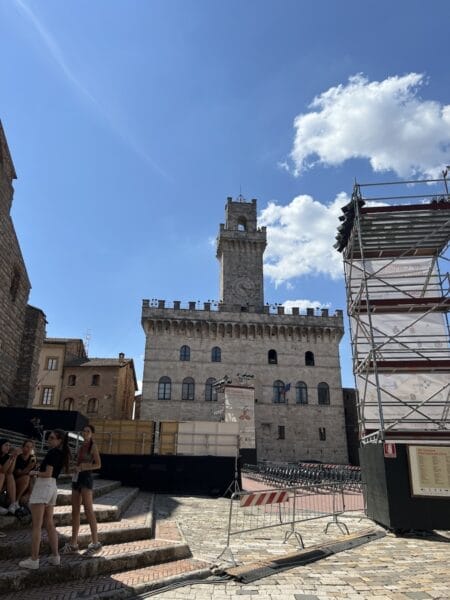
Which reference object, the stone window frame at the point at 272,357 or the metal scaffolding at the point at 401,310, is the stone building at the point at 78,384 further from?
the metal scaffolding at the point at 401,310

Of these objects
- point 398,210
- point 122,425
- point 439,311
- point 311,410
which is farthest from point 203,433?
point 311,410

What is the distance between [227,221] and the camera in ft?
144

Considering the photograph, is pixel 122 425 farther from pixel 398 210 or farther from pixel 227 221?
pixel 227 221

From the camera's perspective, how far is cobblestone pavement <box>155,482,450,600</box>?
5.05 meters

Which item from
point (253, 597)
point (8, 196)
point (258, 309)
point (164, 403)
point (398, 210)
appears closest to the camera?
point (253, 597)

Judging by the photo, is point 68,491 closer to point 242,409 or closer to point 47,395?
point 242,409

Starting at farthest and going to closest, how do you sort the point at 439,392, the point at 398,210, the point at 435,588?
the point at 398,210 → the point at 439,392 → the point at 435,588

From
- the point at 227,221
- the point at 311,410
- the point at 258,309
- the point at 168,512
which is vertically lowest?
the point at 168,512

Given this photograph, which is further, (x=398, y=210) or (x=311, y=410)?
(x=311, y=410)

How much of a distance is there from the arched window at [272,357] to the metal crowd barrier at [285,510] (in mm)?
21521

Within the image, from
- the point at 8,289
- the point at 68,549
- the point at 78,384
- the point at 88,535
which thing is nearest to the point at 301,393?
the point at 78,384

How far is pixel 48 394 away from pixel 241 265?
20391 mm

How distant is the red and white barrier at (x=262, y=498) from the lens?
722 cm

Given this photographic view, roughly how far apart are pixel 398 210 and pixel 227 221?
32457mm
